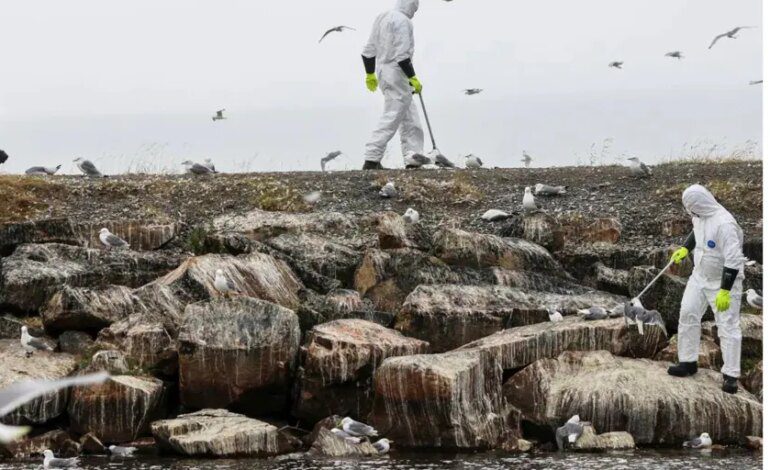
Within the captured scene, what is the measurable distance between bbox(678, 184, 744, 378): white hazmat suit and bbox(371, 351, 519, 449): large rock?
2.68 metres

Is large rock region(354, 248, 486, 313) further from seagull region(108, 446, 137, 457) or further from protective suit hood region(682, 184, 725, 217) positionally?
seagull region(108, 446, 137, 457)

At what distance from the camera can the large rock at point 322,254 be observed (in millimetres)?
22297

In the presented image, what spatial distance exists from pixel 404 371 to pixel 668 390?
10.5 ft

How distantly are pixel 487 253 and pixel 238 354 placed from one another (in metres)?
4.81

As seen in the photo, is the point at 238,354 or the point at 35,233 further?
the point at 35,233

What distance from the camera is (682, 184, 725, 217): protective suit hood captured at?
19000 mm

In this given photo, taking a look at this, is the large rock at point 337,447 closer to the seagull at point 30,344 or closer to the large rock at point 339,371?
the large rock at point 339,371

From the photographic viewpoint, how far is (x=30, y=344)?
63.4ft

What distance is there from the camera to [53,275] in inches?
829

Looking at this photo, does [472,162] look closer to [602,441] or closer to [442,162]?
[442,162]

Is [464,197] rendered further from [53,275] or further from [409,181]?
[53,275]

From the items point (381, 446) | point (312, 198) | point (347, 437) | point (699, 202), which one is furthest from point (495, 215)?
point (347, 437)

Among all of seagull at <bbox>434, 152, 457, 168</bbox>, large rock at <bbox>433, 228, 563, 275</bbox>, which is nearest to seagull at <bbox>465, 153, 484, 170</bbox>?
seagull at <bbox>434, 152, 457, 168</bbox>

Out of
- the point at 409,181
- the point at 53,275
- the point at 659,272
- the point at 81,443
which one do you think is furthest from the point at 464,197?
the point at 81,443
